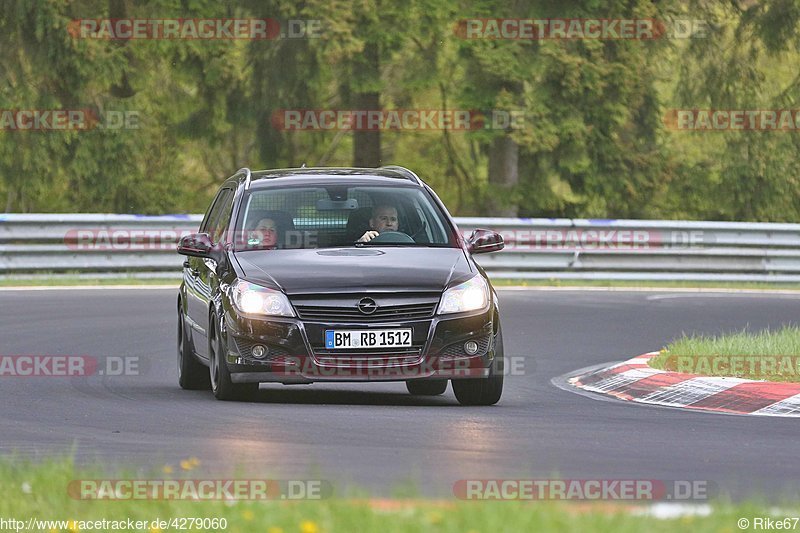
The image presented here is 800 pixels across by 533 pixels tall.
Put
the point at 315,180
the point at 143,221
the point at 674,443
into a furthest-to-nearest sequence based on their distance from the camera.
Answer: the point at 143,221, the point at 315,180, the point at 674,443

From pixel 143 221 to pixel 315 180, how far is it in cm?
1316

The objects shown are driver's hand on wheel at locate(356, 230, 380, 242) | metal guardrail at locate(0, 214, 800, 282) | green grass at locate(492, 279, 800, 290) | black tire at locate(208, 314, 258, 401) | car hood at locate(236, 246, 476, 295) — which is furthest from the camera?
green grass at locate(492, 279, 800, 290)

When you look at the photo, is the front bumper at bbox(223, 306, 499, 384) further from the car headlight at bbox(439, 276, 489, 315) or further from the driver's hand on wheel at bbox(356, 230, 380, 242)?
the driver's hand on wheel at bbox(356, 230, 380, 242)

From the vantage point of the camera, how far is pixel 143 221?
25703mm

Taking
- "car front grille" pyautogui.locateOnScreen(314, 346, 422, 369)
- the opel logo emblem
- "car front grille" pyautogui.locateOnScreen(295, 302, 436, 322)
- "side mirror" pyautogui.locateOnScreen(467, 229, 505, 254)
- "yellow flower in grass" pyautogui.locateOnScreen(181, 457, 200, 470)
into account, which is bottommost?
"car front grille" pyautogui.locateOnScreen(314, 346, 422, 369)

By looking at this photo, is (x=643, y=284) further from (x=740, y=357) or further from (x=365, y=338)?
(x=365, y=338)

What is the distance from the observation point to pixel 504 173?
3444cm

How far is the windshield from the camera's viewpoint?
484 inches

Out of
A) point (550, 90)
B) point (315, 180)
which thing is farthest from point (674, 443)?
point (550, 90)

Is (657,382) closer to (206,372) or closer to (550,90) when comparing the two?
(206,372)

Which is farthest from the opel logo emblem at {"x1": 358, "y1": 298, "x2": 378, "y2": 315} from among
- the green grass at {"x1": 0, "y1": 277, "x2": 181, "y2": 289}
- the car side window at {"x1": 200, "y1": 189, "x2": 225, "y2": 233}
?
the green grass at {"x1": 0, "y1": 277, "x2": 181, "y2": 289}

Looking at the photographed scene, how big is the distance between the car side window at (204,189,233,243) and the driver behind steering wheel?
3.60ft

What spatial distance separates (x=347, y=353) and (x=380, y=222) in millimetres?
1533

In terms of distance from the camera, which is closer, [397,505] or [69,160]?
[397,505]
